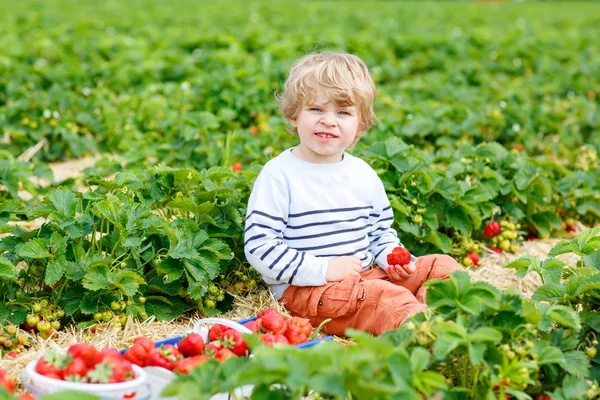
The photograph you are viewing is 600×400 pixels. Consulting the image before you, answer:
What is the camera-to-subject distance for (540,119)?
22.1 ft

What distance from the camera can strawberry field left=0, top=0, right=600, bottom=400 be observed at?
255cm

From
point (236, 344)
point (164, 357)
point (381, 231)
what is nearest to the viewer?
point (164, 357)

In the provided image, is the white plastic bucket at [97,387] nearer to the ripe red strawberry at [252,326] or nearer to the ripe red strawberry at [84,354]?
the ripe red strawberry at [84,354]

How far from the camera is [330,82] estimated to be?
10.7 feet

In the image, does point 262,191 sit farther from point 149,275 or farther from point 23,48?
point 23,48

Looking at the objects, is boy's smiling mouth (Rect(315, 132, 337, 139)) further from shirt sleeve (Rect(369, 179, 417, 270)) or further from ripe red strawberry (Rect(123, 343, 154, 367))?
ripe red strawberry (Rect(123, 343, 154, 367))

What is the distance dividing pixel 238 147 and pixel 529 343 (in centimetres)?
312

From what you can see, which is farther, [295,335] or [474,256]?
[474,256]

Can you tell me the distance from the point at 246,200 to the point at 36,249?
1103 millimetres

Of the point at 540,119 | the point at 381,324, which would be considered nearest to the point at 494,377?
the point at 381,324

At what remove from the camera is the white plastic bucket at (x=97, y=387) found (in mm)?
2283

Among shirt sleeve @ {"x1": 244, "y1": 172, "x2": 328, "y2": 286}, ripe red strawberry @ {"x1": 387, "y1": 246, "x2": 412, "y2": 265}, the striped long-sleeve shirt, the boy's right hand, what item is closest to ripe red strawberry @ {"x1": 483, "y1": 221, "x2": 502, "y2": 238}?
the striped long-sleeve shirt

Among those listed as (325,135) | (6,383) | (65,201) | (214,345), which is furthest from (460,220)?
(6,383)

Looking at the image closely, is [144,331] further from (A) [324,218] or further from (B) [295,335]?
(A) [324,218]
